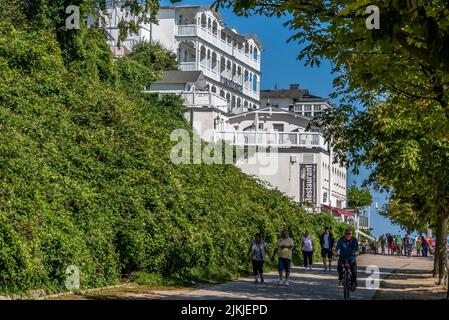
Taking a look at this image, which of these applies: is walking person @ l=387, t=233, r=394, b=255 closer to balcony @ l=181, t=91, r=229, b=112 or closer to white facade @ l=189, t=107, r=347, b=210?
white facade @ l=189, t=107, r=347, b=210

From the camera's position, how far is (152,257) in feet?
81.2

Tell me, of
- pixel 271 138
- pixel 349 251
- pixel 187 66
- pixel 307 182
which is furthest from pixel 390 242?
pixel 349 251

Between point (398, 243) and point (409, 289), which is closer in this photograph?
point (409, 289)

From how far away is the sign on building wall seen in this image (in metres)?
61.0

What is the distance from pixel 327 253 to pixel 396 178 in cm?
1303

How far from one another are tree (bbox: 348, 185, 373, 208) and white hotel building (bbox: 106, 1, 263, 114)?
3374 centimetres

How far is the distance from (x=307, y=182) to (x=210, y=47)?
2551 centimetres

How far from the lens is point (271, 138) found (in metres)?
61.1

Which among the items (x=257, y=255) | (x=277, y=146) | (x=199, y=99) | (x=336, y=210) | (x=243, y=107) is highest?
(x=243, y=107)

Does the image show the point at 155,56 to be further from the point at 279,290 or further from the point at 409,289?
the point at 279,290

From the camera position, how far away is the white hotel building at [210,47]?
7388 centimetres

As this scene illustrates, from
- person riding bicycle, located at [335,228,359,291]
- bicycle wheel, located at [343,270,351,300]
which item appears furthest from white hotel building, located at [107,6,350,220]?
bicycle wheel, located at [343,270,351,300]

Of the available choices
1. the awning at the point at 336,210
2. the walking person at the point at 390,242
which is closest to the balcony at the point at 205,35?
the awning at the point at 336,210
